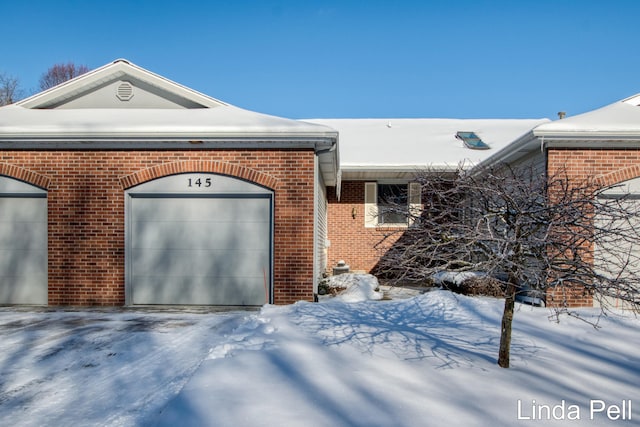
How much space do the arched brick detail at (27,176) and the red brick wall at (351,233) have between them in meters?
8.05

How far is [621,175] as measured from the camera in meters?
8.21

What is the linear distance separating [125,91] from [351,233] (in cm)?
761

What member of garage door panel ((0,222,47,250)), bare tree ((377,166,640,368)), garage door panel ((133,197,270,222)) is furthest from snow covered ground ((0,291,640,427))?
garage door panel ((133,197,270,222))

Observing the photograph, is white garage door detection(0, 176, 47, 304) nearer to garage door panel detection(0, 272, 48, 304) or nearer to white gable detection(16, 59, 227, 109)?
garage door panel detection(0, 272, 48, 304)

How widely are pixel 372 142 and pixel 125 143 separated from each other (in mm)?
9383

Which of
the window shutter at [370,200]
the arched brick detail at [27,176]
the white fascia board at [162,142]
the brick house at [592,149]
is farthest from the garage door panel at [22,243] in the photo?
the brick house at [592,149]

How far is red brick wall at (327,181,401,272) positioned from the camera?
46.0 feet

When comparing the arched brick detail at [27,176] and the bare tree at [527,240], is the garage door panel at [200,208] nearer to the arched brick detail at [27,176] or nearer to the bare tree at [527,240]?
the arched brick detail at [27,176]

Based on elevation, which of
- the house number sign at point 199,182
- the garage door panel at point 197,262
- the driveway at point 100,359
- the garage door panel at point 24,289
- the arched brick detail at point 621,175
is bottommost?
the driveway at point 100,359

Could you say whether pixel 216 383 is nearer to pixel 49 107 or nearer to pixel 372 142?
pixel 49 107

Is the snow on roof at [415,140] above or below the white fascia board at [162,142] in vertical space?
above

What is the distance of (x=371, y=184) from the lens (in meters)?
14.2

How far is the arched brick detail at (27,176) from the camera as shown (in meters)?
8.55

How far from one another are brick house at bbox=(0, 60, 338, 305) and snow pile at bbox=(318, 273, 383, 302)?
4.30 ft
